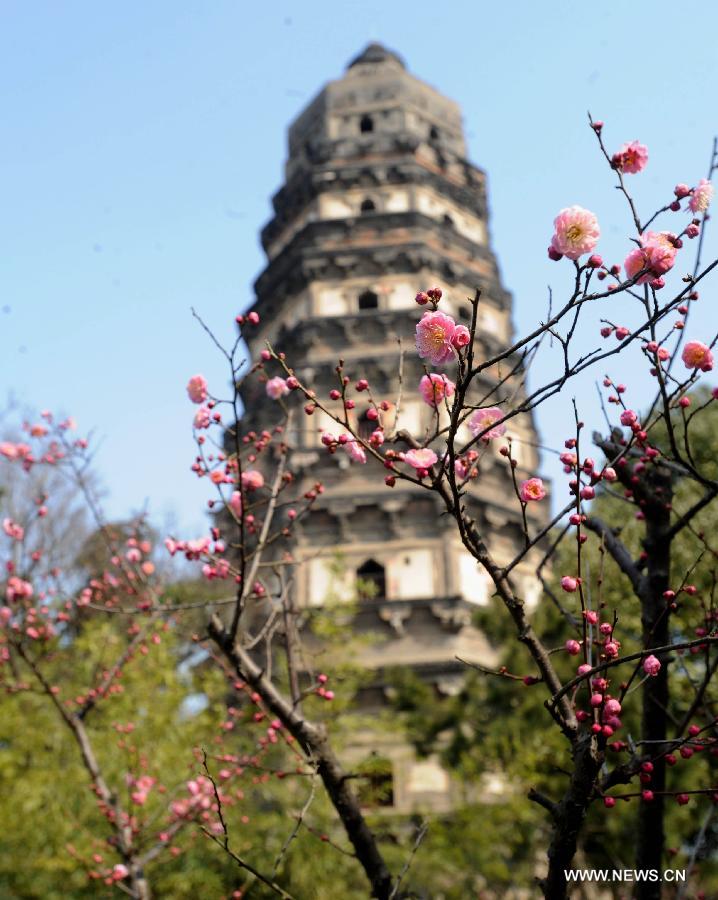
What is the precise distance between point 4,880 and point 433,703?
5.88 metres

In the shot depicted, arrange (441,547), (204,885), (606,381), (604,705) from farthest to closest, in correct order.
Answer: (441,547)
(204,885)
(606,381)
(604,705)

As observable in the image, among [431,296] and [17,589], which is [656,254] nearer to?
[431,296]

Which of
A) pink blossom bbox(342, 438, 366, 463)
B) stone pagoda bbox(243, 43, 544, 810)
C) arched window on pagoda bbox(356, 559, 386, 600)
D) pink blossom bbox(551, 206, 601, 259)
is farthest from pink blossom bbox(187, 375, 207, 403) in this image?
arched window on pagoda bbox(356, 559, 386, 600)

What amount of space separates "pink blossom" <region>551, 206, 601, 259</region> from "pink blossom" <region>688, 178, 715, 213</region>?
725 mm

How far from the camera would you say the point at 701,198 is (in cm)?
369

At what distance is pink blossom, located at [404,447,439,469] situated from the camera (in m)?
3.26

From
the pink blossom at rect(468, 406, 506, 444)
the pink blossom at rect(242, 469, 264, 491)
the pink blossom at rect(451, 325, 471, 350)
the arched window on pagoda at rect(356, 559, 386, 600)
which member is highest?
the arched window on pagoda at rect(356, 559, 386, 600)

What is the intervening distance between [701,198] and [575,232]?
809 mm

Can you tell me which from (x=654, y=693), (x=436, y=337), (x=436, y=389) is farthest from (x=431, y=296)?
(x=654, y=693)

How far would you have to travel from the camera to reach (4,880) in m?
10.3

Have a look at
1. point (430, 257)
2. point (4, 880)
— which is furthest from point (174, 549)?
point (430, 257)

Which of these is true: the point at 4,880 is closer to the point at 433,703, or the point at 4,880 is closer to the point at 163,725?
the point at 163,725

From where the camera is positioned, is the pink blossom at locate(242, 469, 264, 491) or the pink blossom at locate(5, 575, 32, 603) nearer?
the pink blossom at locate(242, 469, 264, 491)

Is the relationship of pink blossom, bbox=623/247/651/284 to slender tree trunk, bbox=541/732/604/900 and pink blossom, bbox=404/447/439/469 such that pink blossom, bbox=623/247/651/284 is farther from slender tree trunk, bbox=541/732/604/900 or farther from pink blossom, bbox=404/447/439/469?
slender tree trunk, bbox=541/732/604/900
